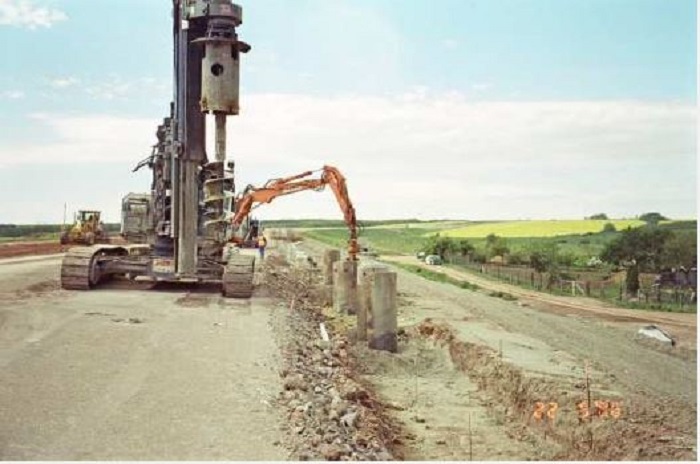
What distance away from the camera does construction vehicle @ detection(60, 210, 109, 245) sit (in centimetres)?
4897

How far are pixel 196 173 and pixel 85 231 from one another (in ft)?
98.5

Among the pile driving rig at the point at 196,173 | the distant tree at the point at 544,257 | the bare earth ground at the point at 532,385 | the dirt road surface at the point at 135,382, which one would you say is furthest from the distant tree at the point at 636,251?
the dirt road surface at the point at 135,382

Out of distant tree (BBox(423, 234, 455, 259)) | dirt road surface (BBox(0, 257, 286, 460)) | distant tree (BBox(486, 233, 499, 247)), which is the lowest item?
dirt road surface (BBox(0, 257, 286, 460))

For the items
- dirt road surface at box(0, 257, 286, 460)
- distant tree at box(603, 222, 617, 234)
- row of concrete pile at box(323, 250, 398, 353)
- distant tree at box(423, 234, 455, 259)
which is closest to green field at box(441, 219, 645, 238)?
distant tree at box(603, 222, 617, 234)

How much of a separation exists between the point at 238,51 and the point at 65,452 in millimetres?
14558

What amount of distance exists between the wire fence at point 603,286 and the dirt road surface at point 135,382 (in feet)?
67.0

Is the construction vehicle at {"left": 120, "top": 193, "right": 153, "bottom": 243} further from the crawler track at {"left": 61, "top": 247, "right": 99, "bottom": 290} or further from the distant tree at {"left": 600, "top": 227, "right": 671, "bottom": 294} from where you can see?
the distant tree at {"left": 600, "top": 227, "right": 671, "bottom": 294}

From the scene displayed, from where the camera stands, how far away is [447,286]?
141 ft

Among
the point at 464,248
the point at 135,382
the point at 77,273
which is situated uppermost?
the point at 77,273

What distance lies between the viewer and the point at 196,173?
70.9ft

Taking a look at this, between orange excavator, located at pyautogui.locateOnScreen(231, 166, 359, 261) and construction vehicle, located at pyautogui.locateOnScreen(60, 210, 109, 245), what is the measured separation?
78.5 ft

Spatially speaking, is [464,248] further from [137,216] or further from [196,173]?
[196,173]

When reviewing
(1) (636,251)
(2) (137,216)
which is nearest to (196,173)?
(2) (137,216)

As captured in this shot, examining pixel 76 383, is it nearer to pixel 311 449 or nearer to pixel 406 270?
pixel 311 449
